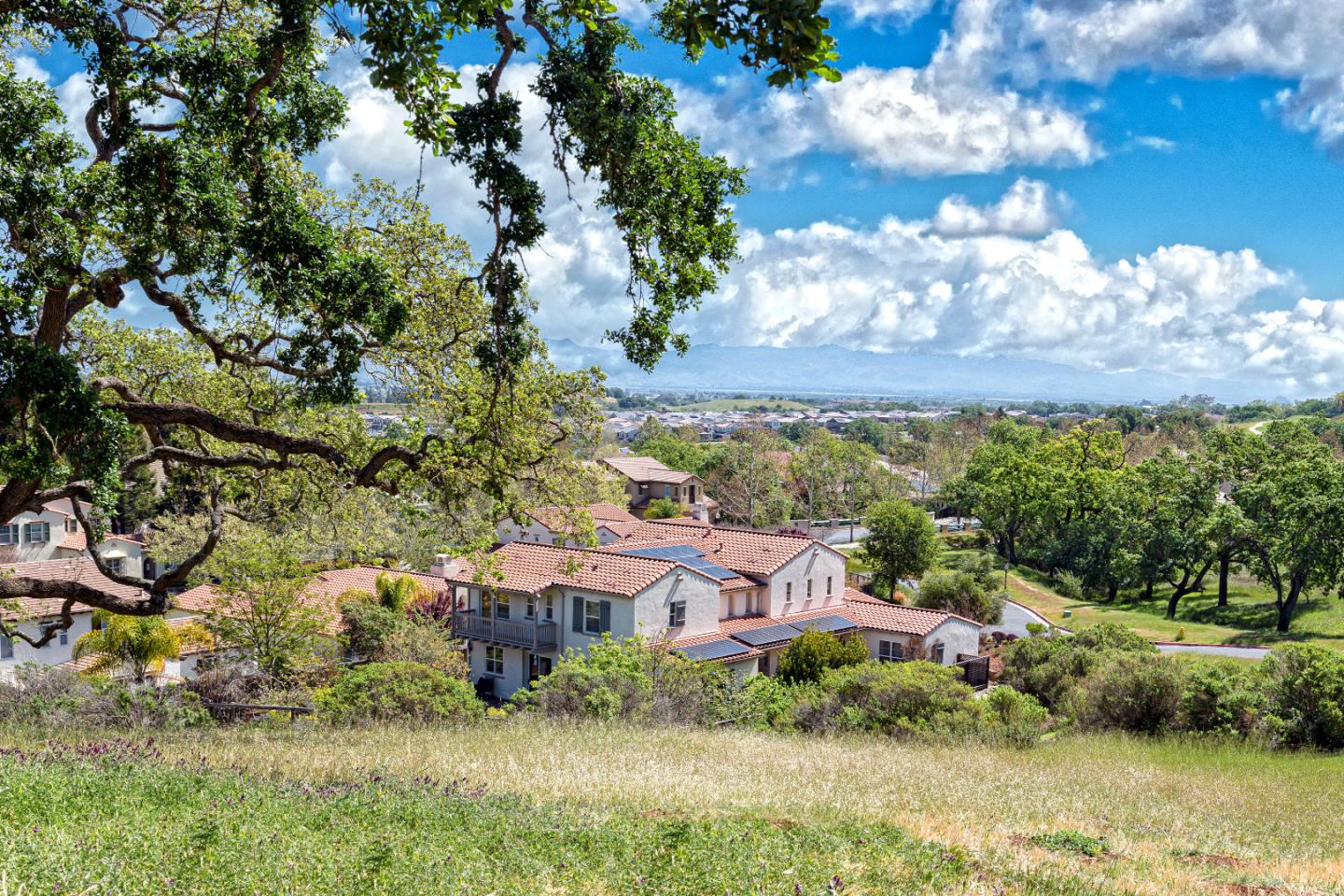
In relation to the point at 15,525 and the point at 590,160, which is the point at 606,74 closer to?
the point at 590,160

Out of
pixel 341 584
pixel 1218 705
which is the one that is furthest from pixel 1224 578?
pixel 341 584

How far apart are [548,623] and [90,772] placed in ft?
82.2

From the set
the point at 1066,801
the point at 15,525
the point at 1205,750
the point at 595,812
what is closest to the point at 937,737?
the point at 1205,750

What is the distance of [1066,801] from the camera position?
1229 cm

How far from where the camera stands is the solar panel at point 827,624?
119 ft

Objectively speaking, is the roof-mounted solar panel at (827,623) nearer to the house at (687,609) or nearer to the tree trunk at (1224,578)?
the house at (687,609)

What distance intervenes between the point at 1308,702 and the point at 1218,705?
6.27ft

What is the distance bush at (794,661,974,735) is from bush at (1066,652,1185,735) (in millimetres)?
3206

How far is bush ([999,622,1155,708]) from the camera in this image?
2786 cm

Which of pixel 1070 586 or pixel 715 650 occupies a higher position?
pixel 715 650

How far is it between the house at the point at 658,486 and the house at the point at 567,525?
19640 mm

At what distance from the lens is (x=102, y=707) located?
50.0ft

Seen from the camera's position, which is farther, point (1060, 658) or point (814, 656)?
point (814, 656)

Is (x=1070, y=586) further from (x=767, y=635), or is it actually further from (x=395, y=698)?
(x=395, y=698)
